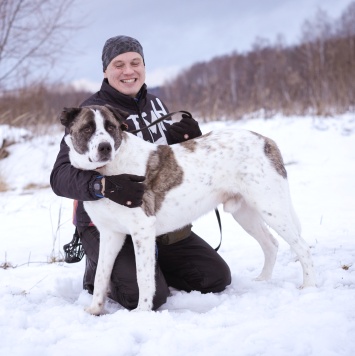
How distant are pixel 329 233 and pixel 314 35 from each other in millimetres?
31535

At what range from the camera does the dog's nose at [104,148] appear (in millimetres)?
2691

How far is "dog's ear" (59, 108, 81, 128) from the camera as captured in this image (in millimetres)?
2846

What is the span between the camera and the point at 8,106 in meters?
9.57

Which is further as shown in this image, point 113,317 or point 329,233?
point 329,233

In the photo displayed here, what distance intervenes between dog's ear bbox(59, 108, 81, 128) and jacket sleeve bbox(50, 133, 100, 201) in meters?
0.33

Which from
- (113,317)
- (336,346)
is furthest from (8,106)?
(336,346)

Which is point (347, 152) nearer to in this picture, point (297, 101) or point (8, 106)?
point (297, 101)

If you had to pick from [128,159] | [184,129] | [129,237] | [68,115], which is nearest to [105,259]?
[129,237]

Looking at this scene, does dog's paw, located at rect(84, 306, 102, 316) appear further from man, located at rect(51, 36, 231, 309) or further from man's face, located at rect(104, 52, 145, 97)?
man's face, located at rect(104, 52, 145, 97)

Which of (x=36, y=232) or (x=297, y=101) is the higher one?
(x=297, y=101)

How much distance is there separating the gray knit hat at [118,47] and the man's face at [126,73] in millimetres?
34

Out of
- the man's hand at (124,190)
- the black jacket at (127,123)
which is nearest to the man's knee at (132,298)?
the black jacket at (127,123)

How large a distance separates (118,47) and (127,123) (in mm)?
628

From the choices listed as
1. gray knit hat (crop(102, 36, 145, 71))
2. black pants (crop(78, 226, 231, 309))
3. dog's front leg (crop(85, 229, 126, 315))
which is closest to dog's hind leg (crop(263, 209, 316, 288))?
black pants (crop(78, 226, 231, 309))
